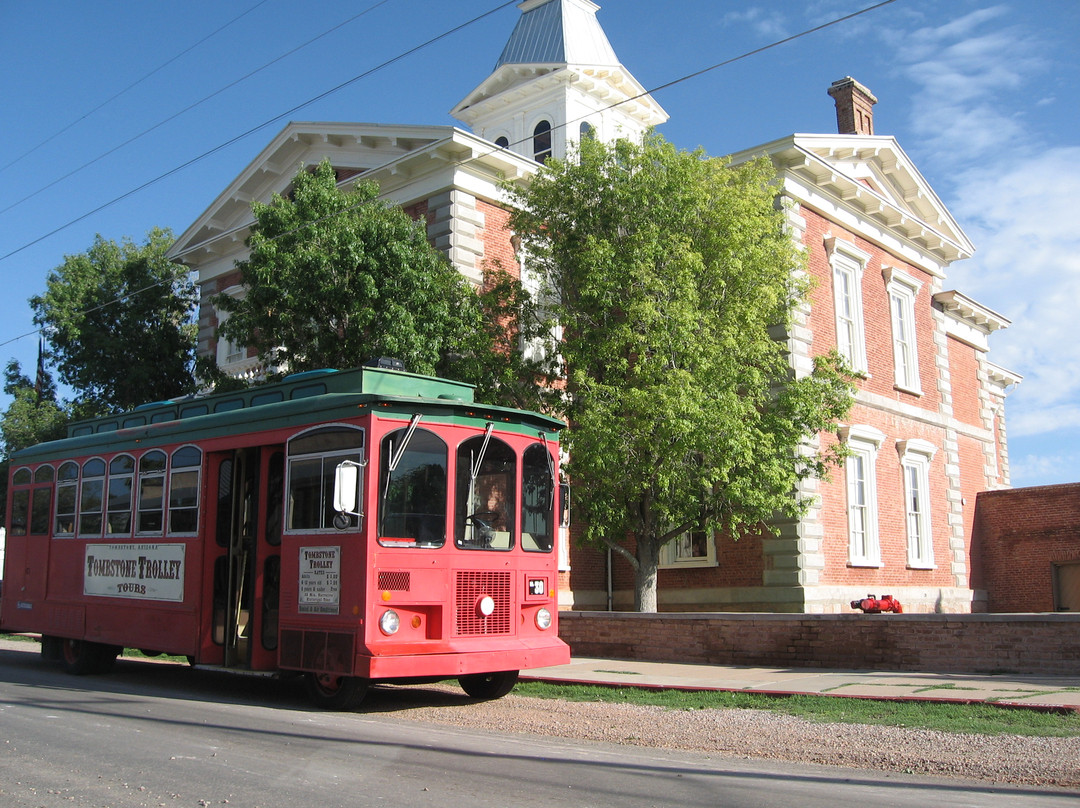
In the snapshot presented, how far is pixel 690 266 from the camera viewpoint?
16172 millimetres

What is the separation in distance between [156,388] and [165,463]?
1388cm

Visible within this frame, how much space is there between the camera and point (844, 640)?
558 inches

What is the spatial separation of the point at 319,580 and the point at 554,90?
974 inches

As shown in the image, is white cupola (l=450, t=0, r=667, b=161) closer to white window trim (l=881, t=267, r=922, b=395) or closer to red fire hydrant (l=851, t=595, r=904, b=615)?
white window trim (l=881, t=267, r=922, b=395)

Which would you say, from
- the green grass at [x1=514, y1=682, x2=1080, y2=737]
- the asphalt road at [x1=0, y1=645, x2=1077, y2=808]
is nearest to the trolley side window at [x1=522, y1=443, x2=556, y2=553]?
the green grass at [x1=514, y1=682, x2=1080, y2=737]

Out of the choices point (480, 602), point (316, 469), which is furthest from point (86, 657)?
point (480, 602)

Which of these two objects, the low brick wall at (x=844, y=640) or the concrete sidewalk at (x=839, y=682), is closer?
the concrete sidewalk at (x=839, y=682)

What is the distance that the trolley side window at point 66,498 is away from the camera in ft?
46.6

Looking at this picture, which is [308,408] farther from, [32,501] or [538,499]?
[32,501]

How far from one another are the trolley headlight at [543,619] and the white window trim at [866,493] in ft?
38.5

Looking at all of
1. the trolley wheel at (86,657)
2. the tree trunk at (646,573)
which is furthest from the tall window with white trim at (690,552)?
the trolley wheel at (86,657)

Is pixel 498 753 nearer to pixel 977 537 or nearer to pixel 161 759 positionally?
pixel 161 759

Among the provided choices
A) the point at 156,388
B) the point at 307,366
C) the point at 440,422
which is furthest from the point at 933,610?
the point at 156,388

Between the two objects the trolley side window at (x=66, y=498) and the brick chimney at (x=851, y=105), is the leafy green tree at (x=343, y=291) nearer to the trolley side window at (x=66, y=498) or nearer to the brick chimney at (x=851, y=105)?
the trolley side window at (x=66, y=498)
